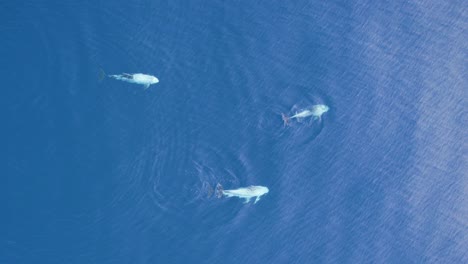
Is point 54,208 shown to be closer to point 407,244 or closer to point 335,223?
point 335,223

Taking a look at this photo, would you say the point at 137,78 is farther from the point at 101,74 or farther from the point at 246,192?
the point at 246,192

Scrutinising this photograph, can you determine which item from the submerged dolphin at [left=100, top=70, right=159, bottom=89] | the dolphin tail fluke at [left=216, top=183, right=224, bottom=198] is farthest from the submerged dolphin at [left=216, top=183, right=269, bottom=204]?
the submerged dolphin at [left=100, top=70, right=159, bottom=89]

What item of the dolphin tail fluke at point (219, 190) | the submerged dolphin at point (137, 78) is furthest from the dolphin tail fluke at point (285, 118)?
the submerged dolphin at point (137, 78)

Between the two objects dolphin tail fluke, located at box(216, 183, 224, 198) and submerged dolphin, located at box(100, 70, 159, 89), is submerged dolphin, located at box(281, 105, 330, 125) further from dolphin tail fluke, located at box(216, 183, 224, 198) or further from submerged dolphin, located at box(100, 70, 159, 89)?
submerged dolphin, located at box(100, 70, 159, 89)

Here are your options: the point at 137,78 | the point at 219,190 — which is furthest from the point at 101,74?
the point at 219,190

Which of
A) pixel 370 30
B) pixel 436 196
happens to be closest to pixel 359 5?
pixel 370 30

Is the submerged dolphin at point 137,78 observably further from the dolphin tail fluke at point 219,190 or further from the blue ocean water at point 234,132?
the dolphin tail fluke at point 219,190
